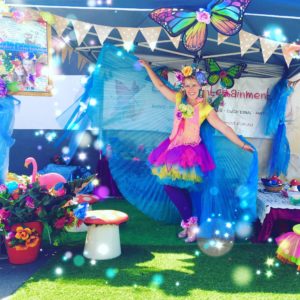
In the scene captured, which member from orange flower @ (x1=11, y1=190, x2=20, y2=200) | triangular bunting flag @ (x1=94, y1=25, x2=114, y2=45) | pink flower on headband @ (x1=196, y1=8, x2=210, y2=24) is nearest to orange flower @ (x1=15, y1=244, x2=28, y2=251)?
orange flower @ (x1=11, y1=190, x2=20, y2=200)

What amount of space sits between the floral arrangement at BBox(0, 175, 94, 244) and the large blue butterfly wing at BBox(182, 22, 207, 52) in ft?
5.24

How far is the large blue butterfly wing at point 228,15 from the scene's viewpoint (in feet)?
9.33

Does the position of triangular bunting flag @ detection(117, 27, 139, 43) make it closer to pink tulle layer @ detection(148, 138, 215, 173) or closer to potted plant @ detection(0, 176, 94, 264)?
pink tulle layer @ detection(148, 138, 215, 173)

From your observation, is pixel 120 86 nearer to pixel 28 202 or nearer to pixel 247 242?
pixel 28 202

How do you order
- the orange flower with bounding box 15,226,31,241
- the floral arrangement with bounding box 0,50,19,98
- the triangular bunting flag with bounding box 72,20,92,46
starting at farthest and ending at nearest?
the triangular bunting flag with bounding box 72,20,92,46
the floral arrangement with bounding box 0,50,19,98
the orange flower with bounding box 15,226,31,241

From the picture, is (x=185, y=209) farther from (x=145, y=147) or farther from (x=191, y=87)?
(x=191, y=87)

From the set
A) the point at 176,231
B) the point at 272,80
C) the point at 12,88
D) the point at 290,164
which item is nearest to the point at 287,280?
the point at 176,231

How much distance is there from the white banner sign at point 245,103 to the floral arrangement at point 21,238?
394 cm

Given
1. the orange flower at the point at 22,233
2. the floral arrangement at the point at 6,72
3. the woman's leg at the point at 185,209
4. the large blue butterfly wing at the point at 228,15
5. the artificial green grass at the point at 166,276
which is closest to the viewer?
the artificial green grass at the point at 166,276

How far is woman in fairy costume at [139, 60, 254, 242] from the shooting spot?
3.33 metres

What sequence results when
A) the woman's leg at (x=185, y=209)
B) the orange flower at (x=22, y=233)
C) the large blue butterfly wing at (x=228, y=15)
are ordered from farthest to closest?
the woman's leg at (x=185, y=209) < the large blue butterfly wing at (x=228, y=15) < the orange flower at (x=22, y=233)

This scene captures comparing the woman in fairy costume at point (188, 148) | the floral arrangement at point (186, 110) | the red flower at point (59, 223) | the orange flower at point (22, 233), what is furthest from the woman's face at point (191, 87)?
the orange flower at point (22, 233)

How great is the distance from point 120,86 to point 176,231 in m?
1.77

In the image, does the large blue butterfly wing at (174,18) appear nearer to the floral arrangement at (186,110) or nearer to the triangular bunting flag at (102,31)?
the triangular bunting flag at (102,31)
